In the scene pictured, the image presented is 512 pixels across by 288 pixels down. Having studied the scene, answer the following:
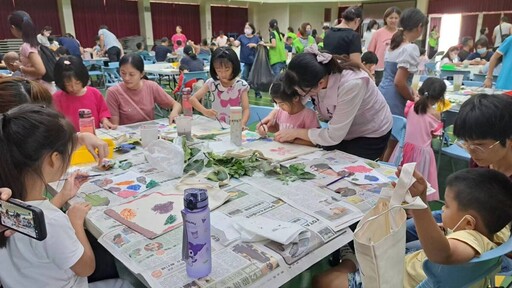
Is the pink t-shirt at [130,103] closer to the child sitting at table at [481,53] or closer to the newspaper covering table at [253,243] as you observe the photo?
the newspaper covering table at [253,243]

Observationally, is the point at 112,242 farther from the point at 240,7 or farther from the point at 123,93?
the point at 240,7

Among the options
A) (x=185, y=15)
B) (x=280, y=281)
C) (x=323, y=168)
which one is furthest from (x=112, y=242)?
(x=185, y=15)

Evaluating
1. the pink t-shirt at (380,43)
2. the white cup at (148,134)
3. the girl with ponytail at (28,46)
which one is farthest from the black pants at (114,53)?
the white cup at (148,134)

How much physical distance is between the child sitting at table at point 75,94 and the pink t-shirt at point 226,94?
85 cm

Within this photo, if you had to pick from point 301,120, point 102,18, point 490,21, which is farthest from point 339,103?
point 490,21

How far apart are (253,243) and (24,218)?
24.6 inches

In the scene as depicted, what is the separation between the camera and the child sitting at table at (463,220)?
3.05ft

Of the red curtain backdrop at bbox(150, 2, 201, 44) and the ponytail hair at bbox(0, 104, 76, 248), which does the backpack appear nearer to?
the ponytail hair at bbox(0, 104, 76, 248)

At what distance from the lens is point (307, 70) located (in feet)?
5.96

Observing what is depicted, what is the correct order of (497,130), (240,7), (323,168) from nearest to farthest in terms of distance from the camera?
(497,130), (323,168), (240,7)

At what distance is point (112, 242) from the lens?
3.68 ft

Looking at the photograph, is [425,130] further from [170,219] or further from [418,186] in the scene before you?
[170,219]

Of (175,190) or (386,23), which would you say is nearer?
(175,190)

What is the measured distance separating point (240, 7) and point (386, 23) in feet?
43.7
